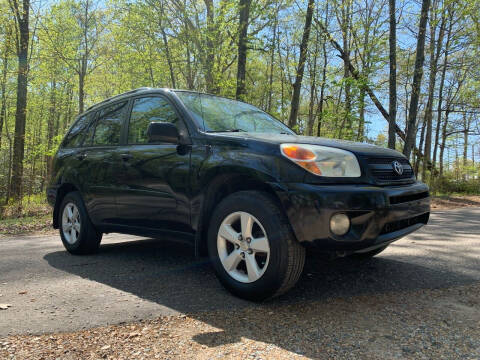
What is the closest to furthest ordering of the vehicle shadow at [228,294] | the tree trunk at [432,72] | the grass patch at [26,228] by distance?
1. the vehicle shadow at [228,294]
2. the grass patch at [26,228]
3. the tree trunk at [432,72]

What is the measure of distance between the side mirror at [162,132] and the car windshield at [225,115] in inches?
11.0

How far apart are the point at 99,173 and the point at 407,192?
10.5ft

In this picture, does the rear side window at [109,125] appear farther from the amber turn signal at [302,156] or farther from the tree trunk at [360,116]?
the tree trunk at [360,116]

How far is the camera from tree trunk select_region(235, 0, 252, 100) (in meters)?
11.5

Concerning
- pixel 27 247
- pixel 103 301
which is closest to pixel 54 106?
pixel 27 247

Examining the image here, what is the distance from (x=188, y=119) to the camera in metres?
3.29

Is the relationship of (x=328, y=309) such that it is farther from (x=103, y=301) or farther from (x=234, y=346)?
(x=103, y=301)

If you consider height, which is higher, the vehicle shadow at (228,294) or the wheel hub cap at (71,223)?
the wheel hub cap at (71,223)

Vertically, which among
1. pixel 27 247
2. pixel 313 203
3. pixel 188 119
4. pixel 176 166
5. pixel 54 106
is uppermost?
pixel 54 106

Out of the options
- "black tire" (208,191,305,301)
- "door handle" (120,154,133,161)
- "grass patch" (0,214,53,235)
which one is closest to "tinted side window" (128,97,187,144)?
"door handle" (120,154,133,161)

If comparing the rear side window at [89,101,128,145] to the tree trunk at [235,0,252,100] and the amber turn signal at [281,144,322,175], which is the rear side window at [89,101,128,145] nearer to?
the amber turn signal at [281,144,322,175]

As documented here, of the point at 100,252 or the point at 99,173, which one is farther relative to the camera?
the point at 100,252

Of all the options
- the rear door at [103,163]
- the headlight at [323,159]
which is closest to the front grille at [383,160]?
the headlight at [323,159]

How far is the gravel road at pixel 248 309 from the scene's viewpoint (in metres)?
2.00
